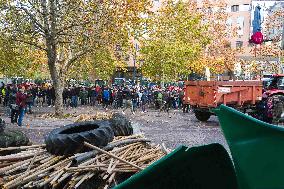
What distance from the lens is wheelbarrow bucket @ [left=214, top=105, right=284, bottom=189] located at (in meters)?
1.95

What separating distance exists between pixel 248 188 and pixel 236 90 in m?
18.8

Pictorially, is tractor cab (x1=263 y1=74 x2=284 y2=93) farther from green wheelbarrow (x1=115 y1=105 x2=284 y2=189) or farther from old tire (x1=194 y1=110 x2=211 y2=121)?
green wheelbarrow (x1=115 y1=105 x2=284 y2=189)

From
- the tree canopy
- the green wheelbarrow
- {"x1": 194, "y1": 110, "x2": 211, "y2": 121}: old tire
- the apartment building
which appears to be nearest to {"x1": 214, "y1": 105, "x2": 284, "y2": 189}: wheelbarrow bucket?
the green wheelbarrow

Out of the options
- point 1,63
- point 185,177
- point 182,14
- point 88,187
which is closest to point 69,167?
point 88,187

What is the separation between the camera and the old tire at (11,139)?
26.6 ft

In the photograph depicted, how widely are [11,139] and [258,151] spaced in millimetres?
6993

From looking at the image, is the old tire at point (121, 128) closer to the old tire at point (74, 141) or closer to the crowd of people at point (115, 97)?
the old tire at point (74, 141)

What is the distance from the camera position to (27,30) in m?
23.1

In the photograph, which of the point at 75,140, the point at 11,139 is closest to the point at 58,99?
the point at 11,139

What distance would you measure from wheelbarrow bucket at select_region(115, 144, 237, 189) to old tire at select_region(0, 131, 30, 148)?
21.5 ft

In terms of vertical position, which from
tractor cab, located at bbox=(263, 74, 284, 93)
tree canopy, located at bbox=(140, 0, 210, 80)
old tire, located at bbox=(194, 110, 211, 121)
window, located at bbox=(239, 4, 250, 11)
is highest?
window, located at bbox=(239, 4, 250, 11)

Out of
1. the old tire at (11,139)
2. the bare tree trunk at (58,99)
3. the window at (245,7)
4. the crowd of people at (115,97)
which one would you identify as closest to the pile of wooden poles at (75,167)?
the old tire at (11,139)

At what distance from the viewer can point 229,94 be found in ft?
66.5

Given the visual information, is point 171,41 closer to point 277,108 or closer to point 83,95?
point 83,95
